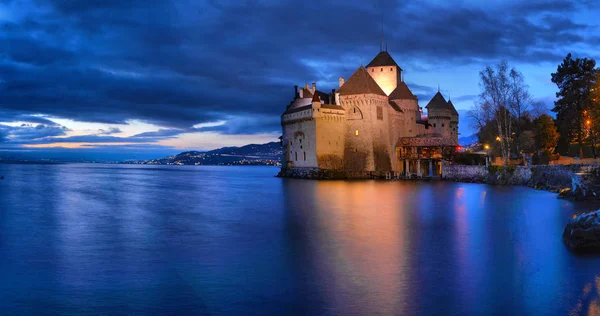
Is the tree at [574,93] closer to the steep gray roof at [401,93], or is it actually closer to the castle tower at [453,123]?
the steep gray roof at [401,93]

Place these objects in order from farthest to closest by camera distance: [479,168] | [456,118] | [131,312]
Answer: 1. [456,118]
2. [479,168]
3. [131,312]

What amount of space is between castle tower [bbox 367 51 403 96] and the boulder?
53158 millimetres

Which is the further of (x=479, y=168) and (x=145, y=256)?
(x=479, y=168)

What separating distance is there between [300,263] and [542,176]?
100ft

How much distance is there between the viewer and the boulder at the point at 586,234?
13.0 meters

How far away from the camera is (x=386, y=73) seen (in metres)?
66.5

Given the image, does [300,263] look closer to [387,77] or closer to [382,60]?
[387,77]

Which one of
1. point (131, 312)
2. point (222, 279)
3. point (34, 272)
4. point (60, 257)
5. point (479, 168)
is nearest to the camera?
point (131, 312)

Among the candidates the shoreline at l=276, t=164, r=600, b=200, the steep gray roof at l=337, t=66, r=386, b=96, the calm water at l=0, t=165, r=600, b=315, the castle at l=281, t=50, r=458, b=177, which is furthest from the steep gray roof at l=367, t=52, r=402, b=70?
the calm water at l=0, t=165, r=600, b=315

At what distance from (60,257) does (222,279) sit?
5688 mm

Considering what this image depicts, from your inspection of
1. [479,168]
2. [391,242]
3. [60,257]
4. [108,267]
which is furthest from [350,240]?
[479,168]

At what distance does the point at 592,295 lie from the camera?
954 centimetres

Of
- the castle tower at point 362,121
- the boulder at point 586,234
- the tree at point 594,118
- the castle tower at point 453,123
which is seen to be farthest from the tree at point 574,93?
the boulder at point 586,234

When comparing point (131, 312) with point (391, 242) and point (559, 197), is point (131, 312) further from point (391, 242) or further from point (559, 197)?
point (559, 197)
